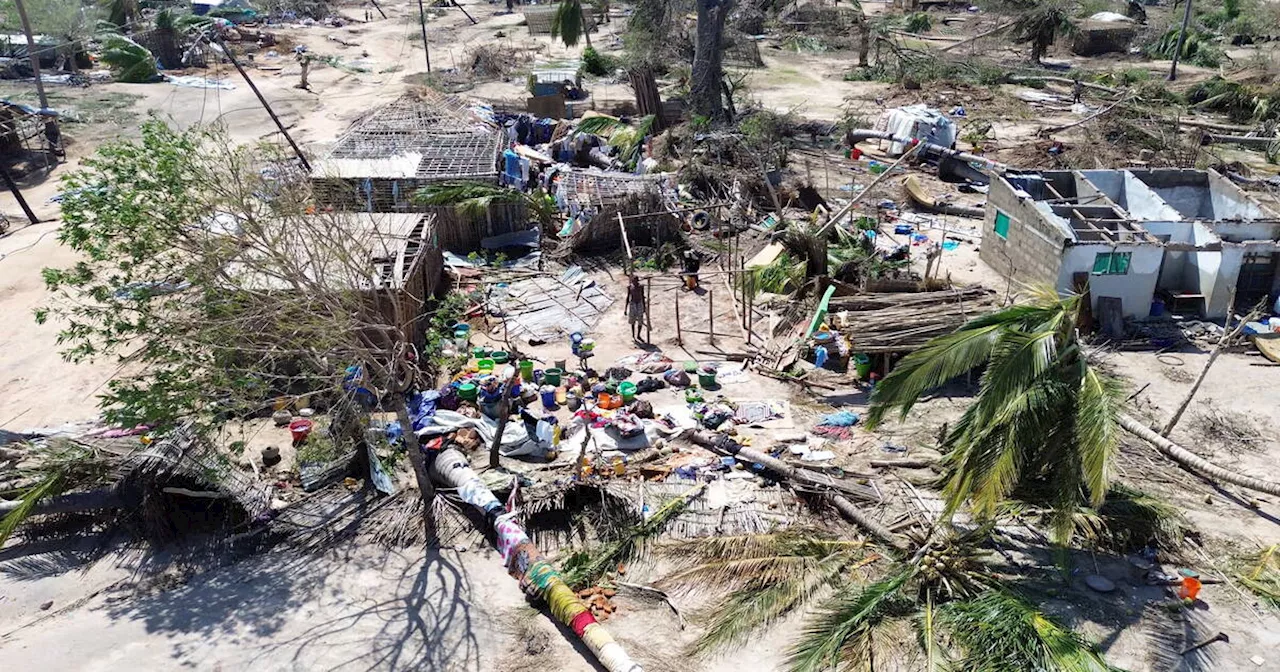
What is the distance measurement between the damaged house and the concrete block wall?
0.02 metres

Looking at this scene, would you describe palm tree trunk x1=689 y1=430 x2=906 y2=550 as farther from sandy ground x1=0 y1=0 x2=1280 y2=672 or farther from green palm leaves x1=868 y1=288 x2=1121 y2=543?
sandy ground x1=0 y1=0 x2=1280 y2=672

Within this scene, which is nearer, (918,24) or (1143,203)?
(1143,203)

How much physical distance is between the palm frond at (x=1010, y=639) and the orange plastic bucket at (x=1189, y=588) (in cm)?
211

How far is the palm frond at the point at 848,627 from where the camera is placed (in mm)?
7410

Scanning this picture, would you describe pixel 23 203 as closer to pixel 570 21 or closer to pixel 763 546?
pixel 763 546

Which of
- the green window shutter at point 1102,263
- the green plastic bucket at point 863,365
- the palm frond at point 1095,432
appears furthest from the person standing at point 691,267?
the palm frond at point 1095,432

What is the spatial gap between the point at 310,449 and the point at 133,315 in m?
4.01

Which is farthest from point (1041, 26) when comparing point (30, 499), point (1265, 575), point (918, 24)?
point (30, 499)

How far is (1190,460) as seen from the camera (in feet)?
35.3

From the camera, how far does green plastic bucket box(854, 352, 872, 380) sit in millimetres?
13047

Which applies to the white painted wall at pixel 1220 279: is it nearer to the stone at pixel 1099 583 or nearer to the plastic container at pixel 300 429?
the stone at pixel 1099 583

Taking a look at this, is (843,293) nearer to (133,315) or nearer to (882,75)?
(133,315)

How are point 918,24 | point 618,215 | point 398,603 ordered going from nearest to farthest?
point 398,603 → point 618,215 → point 918,24

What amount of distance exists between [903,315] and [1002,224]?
15.2 feet
